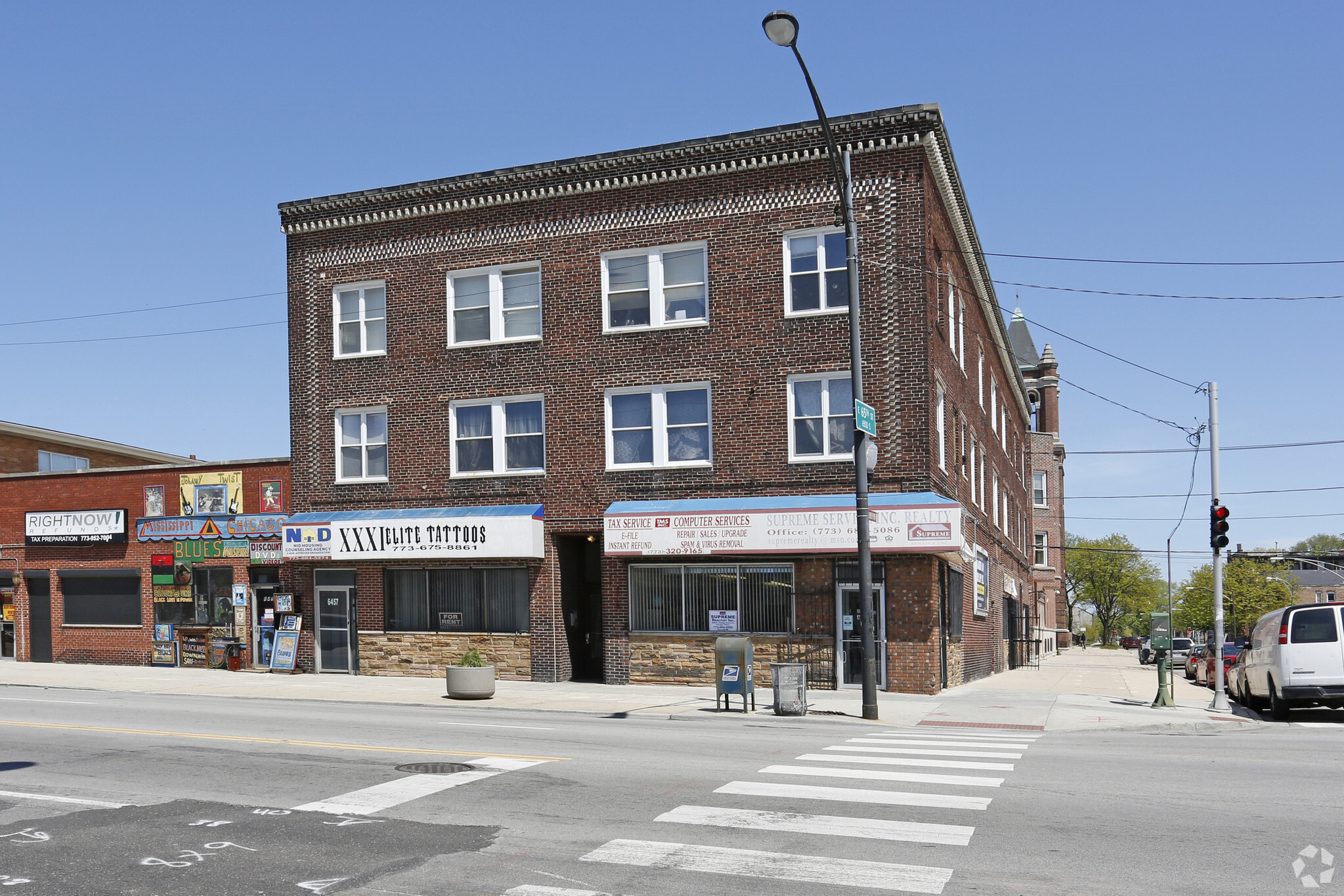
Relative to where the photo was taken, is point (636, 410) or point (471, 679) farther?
point (636, 410)

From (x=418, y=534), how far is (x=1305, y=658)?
18.5 meters

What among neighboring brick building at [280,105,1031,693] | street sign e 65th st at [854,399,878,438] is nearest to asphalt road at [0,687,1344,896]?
street sign e 65th st at [854,399,878,438]

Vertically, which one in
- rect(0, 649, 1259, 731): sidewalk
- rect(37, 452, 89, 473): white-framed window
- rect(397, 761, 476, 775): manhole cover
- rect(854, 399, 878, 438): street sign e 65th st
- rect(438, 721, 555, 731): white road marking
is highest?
rect(37, 452, 89, 473): white-framed window

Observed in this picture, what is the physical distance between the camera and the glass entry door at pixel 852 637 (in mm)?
24375

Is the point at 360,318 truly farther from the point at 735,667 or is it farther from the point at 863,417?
the point at 863,417

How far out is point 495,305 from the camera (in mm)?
28062

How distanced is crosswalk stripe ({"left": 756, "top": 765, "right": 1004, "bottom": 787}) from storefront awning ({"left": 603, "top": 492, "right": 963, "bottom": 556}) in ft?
35.4

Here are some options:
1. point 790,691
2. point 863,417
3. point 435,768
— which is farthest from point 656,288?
point 435,768

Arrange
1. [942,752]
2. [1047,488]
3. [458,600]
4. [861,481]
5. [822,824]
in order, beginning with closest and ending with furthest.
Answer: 1. [822,824]
2. [942,752]
3. [861,481]
4. [458,600]
5. [1047,488]

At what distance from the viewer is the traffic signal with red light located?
21656 mm

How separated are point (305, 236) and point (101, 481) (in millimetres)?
9301

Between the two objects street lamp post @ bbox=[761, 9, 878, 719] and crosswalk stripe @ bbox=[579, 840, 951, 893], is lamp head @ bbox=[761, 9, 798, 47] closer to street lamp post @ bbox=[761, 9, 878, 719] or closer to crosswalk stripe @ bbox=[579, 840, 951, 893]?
street lamp post @ bbox=[761, 9, 878, 719]

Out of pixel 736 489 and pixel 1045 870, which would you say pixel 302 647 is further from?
pixel 1045 870
